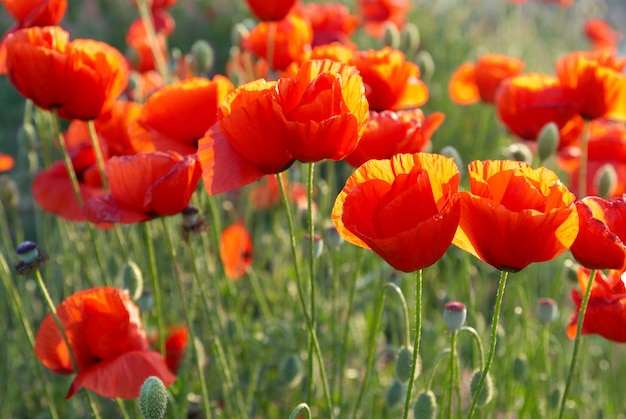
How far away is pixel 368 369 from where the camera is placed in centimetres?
152

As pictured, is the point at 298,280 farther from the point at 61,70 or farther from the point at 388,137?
the point at 61,70

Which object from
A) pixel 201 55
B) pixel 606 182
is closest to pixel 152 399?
pixel 606 182

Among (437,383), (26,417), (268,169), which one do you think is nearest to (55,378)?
(26,417)

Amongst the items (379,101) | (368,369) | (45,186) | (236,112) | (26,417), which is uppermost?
(236,112)

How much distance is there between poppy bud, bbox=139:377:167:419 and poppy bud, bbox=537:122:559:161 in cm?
106

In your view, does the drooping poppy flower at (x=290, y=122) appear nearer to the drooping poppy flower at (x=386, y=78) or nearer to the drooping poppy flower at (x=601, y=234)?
the drooping poppy flower at (x=601, y=234)

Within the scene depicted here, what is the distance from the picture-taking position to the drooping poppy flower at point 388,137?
1472mm

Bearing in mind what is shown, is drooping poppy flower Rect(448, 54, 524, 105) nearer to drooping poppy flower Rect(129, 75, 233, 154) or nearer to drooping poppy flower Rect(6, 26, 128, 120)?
drooping poppy flower Rect(129, 75, 233, 154)

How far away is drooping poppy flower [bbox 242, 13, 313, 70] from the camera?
2094 millimetres

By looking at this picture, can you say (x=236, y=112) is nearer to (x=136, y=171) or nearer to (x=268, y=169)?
(x=268, y=169)

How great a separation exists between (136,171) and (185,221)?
17 centimetres

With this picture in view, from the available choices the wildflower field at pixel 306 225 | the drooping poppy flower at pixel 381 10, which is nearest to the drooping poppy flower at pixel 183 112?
the wildflower field at pixel 306 225

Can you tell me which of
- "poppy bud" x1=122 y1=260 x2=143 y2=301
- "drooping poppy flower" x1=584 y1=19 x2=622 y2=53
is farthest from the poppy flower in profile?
"drooping poppy flower" x1=584 y1=19 x2=622 y2=53

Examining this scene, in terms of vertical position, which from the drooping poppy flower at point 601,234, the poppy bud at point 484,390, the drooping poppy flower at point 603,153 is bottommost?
the poppy bud at point 484,390
